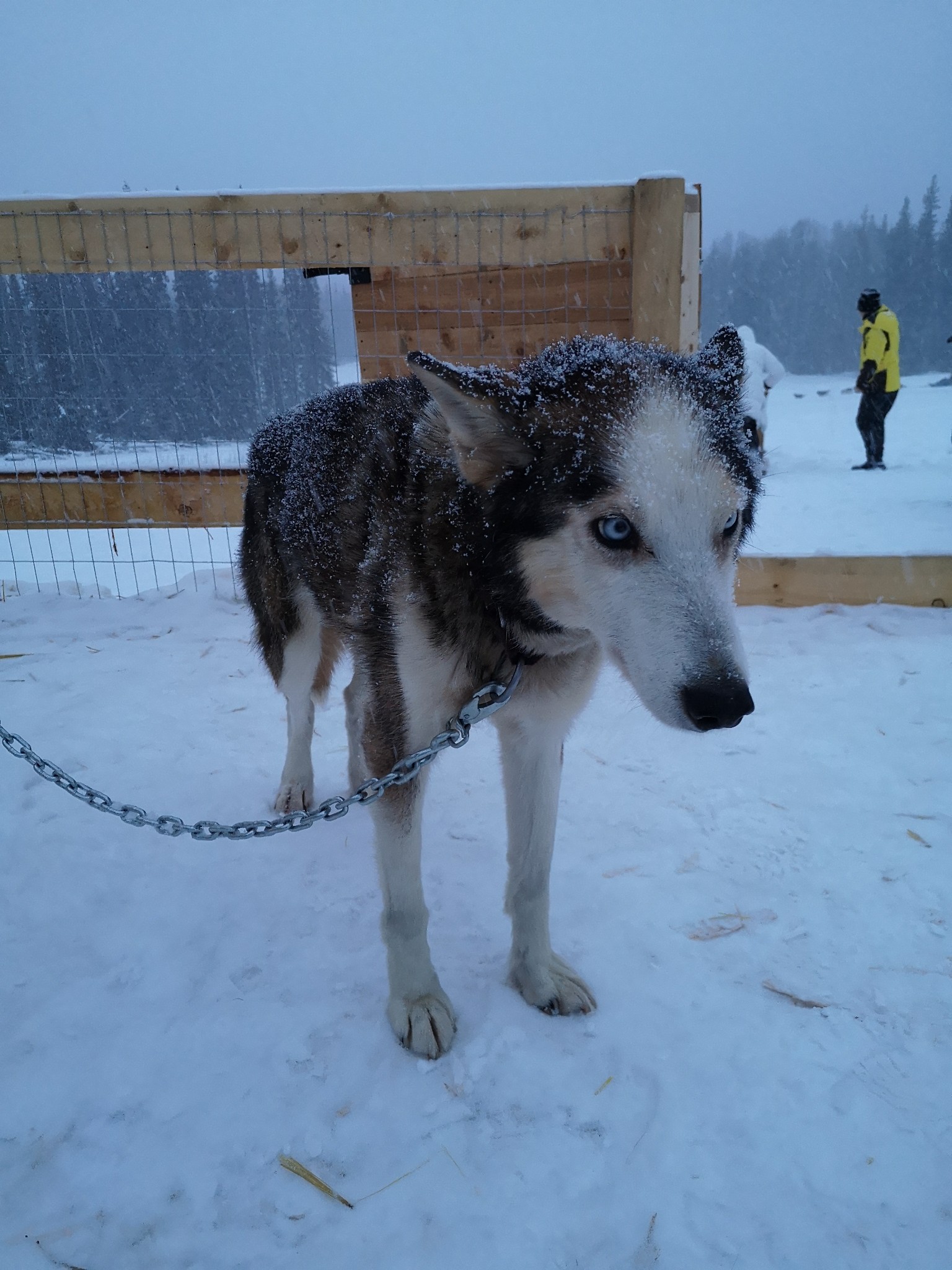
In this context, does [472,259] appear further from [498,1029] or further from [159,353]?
[498,1029]

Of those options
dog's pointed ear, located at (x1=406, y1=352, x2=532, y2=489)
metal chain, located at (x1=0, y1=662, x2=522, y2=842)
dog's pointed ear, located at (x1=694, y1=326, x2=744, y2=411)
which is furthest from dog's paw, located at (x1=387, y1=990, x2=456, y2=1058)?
dog's pointed ear, located at (x1=694, y1=326, x2=744, y2=411)

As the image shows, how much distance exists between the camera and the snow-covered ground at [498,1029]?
4.55 feet

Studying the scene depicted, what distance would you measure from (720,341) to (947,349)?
5665 cm

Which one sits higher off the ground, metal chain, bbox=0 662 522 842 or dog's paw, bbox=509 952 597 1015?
metal chain, bbox=0 662 522 842

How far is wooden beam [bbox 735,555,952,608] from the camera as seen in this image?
452cm

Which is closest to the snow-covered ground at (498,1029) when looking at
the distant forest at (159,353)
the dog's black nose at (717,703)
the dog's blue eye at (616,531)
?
the dog's black nose at (717,703)

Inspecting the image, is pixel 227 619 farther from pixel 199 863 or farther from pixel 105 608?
pixel 199 863

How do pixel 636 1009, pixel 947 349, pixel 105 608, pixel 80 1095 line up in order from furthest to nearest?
1. pixel 947 349
2. pixel 105 608
3. pixel 636 1009
4. pixel 80 1095

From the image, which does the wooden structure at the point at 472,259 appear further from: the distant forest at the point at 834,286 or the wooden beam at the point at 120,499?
the distant forest at the point at 834,286

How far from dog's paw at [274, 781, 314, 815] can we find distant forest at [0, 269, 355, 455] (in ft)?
10.3

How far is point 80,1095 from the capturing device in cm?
165

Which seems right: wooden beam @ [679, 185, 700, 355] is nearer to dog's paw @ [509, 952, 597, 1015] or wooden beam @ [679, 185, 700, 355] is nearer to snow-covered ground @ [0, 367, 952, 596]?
snow-covered ground @ [0, 367, 952, 596]

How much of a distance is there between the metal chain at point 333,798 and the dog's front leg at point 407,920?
0.12 m

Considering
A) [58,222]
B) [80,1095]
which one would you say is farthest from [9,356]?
[80,1095]
